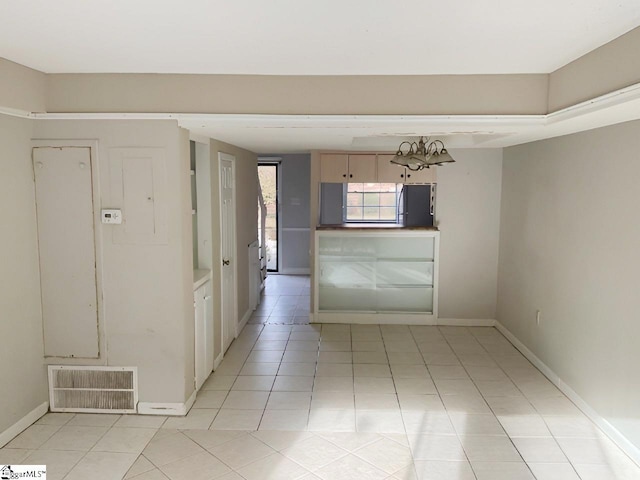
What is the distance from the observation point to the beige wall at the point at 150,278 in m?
3.29

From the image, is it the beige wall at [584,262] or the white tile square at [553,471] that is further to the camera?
the beige wall at [584,262]

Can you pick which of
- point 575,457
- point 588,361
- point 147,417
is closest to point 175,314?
point 147,417

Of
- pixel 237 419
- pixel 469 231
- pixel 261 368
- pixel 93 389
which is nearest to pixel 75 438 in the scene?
pixel 93 389

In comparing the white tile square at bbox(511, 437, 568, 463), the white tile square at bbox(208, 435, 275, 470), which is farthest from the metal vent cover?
the white tile square at bbox(511, 437, 568, 463)

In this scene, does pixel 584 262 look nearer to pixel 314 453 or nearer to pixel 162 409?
pixel 314 453

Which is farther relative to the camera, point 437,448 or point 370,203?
point 370,203

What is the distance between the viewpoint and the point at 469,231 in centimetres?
556

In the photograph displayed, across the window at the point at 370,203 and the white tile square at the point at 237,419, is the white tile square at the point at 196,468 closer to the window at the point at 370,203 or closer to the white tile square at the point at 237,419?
the white tile square at the point at 237,419

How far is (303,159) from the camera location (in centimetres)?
828

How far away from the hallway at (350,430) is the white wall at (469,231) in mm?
1068

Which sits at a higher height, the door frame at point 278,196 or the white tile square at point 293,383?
the door frame at point 278,196

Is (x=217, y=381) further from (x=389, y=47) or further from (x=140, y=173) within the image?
(x=389, y=47)

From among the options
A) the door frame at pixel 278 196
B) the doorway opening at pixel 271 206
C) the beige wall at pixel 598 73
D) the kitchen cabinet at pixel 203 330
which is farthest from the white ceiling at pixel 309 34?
the doorway opening at pixel 271 206

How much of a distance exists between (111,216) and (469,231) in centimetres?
375
